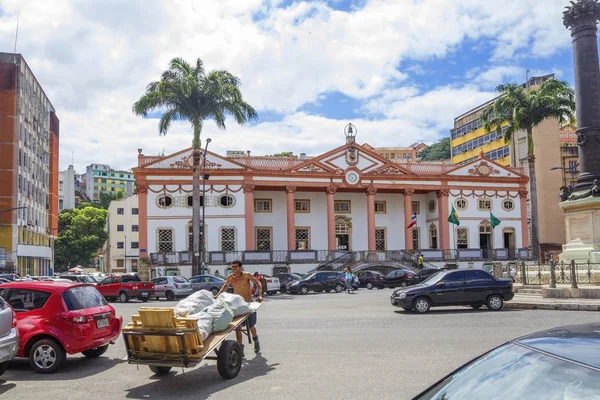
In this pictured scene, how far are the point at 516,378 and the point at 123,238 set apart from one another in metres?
90.9

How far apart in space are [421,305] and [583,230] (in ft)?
20.5

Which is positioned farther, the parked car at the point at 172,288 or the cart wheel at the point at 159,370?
the parked car at the point at 172,288

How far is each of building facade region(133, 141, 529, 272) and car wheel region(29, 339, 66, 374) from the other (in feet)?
106

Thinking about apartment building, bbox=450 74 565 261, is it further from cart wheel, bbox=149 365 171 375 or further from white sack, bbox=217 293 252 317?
cart wheel, bbox=149 365 171 375

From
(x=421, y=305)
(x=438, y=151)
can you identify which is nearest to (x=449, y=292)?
(x=421, y=305)

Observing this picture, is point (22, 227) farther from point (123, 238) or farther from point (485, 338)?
point (485, 338)

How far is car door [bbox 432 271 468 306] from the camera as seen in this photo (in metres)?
18.6

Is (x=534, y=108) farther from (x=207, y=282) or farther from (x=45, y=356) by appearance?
(x=45, y=356)

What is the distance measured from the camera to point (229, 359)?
346 inches

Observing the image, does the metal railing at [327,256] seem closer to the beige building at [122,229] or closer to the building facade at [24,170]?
the building facade at [24,170]

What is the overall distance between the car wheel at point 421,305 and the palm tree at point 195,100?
1889cm

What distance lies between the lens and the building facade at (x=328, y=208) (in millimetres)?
44125

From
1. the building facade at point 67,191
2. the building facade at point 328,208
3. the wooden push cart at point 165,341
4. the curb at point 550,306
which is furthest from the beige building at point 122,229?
the wooden push cart at point 165,341

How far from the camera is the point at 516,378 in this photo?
2850 millimetres
